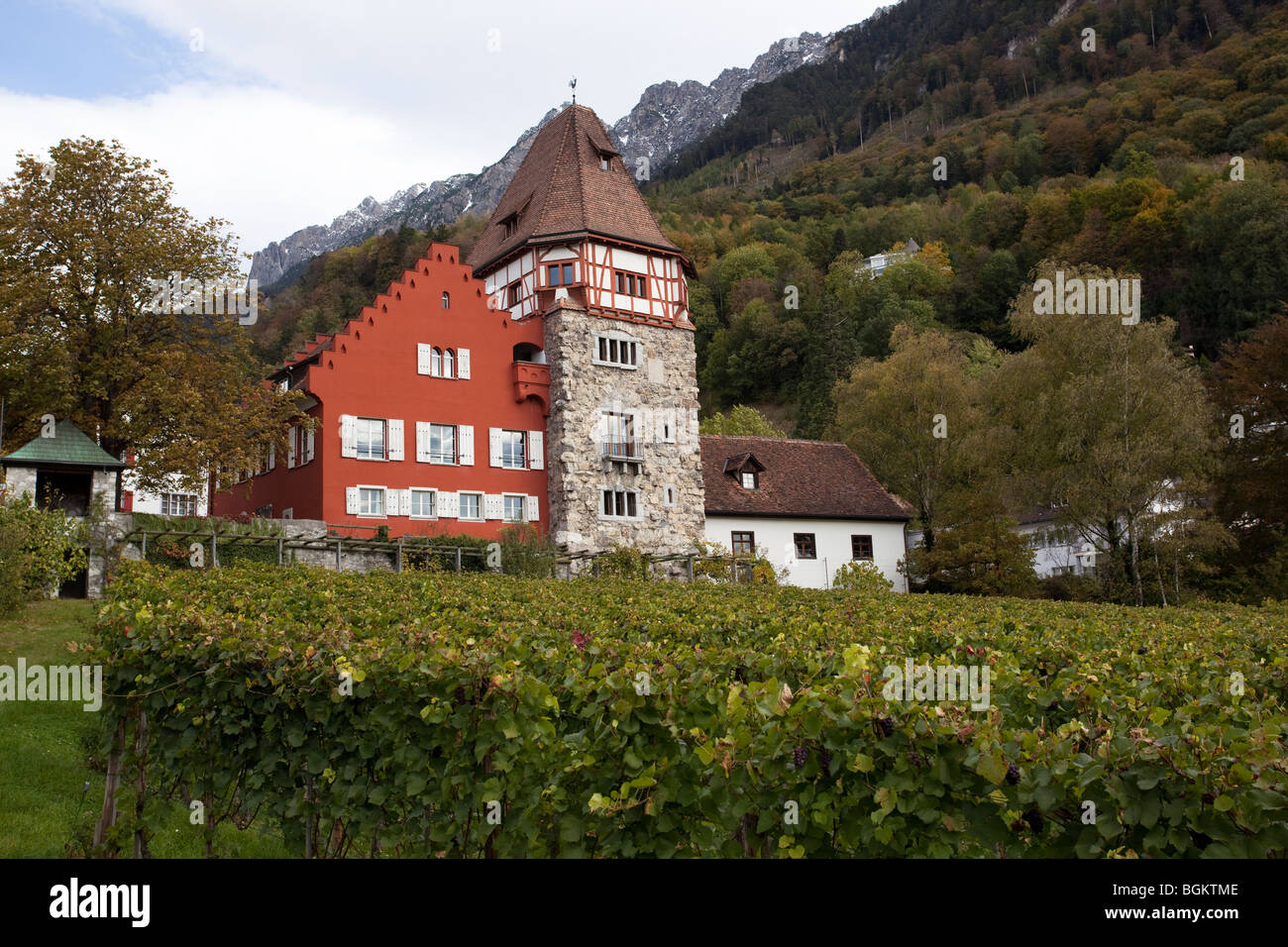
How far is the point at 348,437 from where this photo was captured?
3553cm

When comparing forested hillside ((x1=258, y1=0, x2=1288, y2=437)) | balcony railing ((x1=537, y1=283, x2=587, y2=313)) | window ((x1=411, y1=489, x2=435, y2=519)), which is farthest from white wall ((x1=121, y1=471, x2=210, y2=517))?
forested hillside ((x1=258, y1=0, x2=1288, y2=437))

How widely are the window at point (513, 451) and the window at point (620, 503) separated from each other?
11.5ft

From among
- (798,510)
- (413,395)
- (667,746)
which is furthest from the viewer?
(798,510)

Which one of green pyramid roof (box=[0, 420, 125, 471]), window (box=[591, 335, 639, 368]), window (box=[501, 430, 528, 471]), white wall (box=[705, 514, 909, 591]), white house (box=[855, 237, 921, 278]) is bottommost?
white wall (box=[705, 514, 909, 591])

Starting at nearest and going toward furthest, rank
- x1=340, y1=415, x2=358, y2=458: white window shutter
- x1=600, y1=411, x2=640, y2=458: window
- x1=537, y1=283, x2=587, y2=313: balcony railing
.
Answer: x1=340, y1=415, x2=358, y2=458: white window shutter
x1=600, y1=411, x2=640, y2=458: window
x1=537, y1=283, x2=587, y2=313: balcony railing

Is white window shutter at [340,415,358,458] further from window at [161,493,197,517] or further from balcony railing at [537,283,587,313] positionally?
window at [161,493,197,517]

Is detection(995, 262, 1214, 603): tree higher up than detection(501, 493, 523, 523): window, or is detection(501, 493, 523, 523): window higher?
detection(995, 262, 1214, 603): tree

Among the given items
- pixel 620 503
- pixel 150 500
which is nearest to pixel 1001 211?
pixel 620 503

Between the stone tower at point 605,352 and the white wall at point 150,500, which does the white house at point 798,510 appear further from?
the white wall at point 150,500

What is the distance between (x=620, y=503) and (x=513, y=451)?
4.77 m

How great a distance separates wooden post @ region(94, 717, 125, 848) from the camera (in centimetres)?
877

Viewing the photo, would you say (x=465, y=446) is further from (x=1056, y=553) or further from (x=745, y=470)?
(x=1056, y=553)

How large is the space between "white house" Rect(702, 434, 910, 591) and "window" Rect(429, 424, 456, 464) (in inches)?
428

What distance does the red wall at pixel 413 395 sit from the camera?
35344 mm
